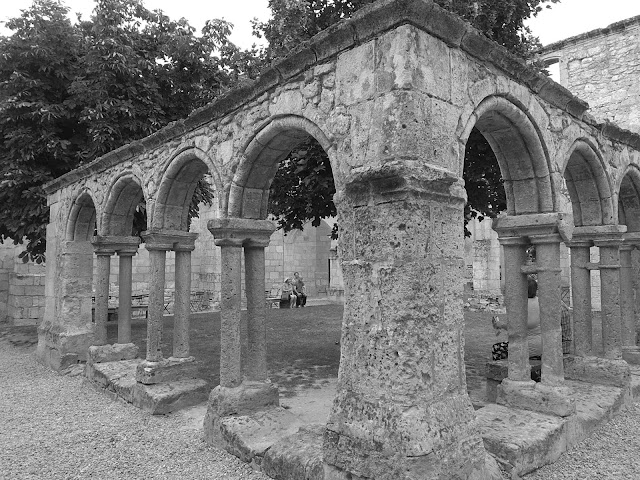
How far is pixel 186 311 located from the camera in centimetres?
600

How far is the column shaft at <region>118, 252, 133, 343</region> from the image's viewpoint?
286 inches

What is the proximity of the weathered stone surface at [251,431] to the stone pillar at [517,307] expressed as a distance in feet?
7.02

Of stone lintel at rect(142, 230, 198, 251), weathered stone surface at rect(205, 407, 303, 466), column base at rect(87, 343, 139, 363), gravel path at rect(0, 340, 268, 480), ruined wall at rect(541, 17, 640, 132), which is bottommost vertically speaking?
gravel path at rect(0, 340, 268, 480)

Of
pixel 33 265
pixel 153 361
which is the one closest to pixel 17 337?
pixel 33 265

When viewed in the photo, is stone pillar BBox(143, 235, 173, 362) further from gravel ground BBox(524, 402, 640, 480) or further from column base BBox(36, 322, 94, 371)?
gravel ground BBox(524, 402, 640, 480)

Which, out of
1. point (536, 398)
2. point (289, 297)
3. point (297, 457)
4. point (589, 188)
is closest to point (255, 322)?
point (297, 457)

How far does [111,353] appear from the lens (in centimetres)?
715

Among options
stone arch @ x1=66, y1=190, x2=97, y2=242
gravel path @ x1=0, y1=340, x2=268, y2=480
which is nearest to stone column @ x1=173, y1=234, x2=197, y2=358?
gravel path @ x1=0, y1=340, x2=268, y2=480

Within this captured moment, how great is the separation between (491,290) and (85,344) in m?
11.4

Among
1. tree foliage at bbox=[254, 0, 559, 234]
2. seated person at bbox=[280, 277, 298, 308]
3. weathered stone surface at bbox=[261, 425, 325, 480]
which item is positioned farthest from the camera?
seated person at bbox=[280, 277, 298, 308]

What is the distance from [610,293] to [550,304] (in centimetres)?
168

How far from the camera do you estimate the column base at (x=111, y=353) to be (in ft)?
23.2

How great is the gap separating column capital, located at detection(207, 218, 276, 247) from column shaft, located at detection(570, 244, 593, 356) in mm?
3650

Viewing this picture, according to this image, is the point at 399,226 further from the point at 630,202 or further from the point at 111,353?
the point at 111,353
